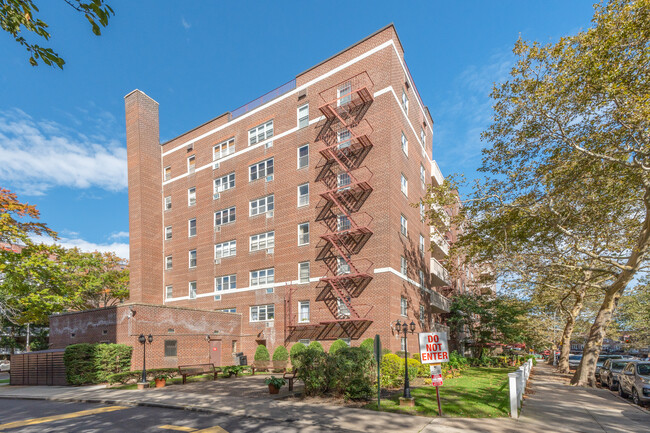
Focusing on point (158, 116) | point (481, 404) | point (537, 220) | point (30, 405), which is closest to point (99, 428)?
point (30, 405)

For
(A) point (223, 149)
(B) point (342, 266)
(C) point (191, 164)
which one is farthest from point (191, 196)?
(B) point (342, 266)

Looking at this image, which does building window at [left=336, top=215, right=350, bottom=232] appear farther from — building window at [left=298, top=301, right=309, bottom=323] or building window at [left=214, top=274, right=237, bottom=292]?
building window at [left=214, top=274, right=237, bottom=292]

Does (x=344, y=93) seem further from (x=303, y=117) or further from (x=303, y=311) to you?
(x=303, y=311)

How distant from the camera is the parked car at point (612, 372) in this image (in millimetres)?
19594

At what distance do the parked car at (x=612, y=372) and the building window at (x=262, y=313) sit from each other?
68.7ft

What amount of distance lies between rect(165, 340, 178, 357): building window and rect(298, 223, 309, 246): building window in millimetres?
10784

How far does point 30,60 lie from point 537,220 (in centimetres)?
2138

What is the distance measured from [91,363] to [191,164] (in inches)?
819

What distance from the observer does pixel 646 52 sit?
1347cm

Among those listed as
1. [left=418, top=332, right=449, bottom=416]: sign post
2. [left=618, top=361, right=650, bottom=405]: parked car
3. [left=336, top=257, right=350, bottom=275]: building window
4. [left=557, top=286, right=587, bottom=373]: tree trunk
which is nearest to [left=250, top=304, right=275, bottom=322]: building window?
[left=336, top=257, right=350, bottom=275]: building window

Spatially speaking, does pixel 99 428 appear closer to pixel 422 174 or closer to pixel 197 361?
pixel 197 361

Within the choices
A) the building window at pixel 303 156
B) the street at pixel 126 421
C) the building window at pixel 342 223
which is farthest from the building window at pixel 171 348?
the building window at pixel 303 156

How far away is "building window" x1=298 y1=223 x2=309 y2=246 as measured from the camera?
29312 mm

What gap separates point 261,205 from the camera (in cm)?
3228
